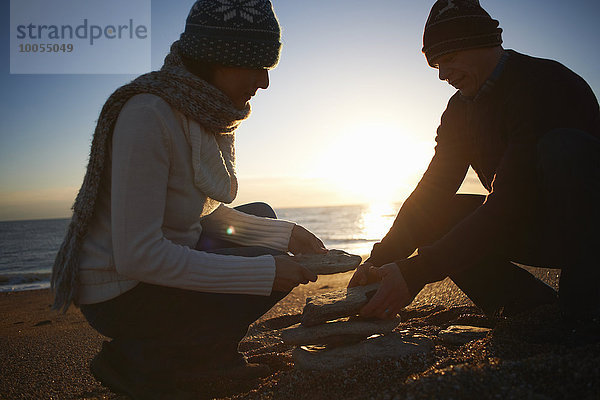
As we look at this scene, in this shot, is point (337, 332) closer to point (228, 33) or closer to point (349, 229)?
point (228, 33)

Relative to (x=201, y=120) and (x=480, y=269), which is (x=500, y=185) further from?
(x=201, y=120)

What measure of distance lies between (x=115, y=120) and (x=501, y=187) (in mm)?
2066

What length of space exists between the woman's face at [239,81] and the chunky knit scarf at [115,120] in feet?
0.35

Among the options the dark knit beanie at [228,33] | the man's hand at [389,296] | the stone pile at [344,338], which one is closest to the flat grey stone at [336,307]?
the stone pile at [344,338]

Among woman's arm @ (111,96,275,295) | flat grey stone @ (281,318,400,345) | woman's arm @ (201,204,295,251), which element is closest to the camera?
woman's arm @ (111,96,275,295)

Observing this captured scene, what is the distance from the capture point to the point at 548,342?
2027 millimetres

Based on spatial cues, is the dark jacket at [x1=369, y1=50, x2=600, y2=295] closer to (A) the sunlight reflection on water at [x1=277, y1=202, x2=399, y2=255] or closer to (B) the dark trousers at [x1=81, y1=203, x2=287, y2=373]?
(B) the dark trousers at [x1=81, y1=203, x2=287, y2=373]

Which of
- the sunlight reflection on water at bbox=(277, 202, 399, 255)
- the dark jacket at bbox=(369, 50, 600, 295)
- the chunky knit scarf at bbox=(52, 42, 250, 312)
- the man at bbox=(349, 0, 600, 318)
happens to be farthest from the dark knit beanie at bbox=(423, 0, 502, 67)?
the sunlight reflection on water at bbox=(277, 202, 399, 255)

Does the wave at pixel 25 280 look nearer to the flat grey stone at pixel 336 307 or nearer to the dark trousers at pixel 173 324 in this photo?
the dark trousers at pixel 173 324

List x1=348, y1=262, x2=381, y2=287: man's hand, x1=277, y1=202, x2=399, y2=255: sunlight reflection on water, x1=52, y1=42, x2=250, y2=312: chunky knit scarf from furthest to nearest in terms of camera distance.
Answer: x1=277, y1=202, x2=399, y2=255: sunlight reflection on water
x1=348, y1=262, x2=381, y2=287: man's hand
x1=52, y1=42, x2=250, y2=312: chunky knit scarf

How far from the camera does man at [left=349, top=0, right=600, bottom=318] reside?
2076 mm

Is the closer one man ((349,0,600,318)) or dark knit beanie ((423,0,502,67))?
man ((349,0,600,318))

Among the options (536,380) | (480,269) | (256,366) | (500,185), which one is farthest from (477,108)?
(256,366)

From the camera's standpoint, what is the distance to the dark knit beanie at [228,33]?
2.16m
